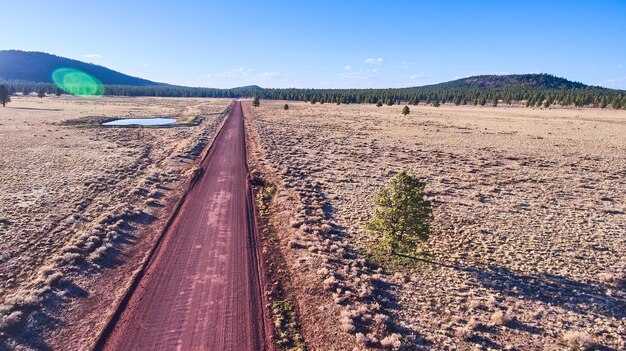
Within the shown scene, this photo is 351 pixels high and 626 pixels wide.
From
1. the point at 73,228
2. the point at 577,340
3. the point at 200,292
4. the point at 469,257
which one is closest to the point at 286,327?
the point at 200,292

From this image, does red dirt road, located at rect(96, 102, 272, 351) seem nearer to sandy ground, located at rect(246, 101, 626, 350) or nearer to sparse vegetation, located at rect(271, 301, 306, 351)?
sparse vegetation, located at rect(271, 301, 306, 351)

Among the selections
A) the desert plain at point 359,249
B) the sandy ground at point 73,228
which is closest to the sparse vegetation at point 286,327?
the desert plain at point 359,249

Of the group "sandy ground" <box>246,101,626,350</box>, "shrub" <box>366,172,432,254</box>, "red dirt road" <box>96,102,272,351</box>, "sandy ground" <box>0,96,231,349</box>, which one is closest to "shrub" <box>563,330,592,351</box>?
"sandy ground" <box>246,101,626,350</box>

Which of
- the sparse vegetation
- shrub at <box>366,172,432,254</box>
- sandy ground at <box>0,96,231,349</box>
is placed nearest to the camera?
the sparse vegetation

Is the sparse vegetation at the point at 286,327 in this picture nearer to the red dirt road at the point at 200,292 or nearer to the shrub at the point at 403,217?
the red dirt road at the point at 200,292

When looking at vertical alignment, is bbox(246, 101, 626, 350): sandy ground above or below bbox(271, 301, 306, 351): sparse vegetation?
above

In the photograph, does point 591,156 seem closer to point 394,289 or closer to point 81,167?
point 394,289
